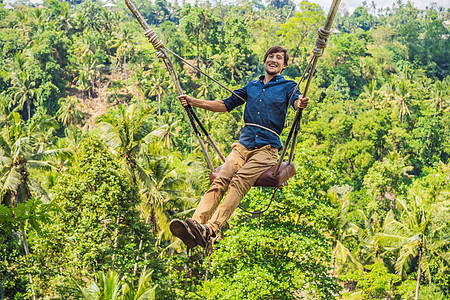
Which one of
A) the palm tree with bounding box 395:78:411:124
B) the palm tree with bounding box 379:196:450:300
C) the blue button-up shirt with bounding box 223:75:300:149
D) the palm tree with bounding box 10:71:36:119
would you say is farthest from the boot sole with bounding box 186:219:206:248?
the palm tree with bounding box 10:71:36:119

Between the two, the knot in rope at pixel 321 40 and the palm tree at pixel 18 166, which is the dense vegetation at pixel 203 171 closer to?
the palm tree at pixel 18 166

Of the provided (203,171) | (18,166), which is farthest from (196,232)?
(203,171)

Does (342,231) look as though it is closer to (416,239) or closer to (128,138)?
(416,239)

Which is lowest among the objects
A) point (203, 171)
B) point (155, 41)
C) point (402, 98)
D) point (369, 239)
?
point (369, 239)

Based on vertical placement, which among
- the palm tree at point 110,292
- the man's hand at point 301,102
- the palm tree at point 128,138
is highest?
the man's hand at point 301,102

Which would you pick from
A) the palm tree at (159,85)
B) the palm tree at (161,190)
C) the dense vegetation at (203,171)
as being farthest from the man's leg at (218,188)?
the palm tree at (159,85)

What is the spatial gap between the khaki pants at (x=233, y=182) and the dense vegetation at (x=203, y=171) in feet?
7.37

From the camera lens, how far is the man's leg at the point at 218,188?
480 centimetres

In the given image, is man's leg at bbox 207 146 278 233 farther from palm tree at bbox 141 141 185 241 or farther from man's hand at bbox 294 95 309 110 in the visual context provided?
palm tree at bbox 141 141 185 241

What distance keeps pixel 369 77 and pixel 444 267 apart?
132 ft

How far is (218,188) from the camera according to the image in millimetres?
5031

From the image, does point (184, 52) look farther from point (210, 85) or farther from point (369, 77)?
point (369, 77)

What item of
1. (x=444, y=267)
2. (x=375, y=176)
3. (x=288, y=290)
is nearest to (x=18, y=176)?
(x=288, y=290)

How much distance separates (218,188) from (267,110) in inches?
43.4
